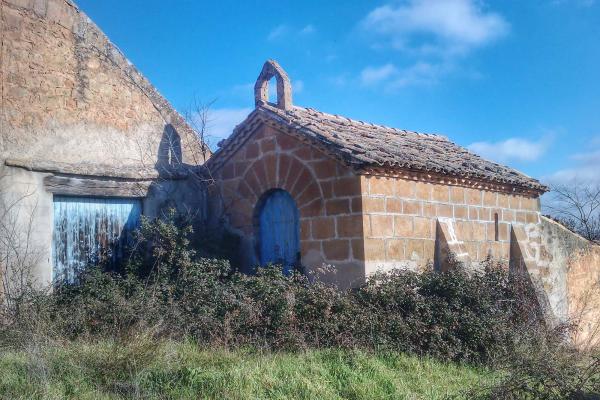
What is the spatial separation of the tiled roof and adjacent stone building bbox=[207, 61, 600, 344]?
0.03 metres

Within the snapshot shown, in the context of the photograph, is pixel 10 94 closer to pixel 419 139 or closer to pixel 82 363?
pixel 82 363

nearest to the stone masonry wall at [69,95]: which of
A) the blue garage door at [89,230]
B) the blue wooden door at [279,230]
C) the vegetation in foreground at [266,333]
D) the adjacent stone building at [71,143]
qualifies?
the adjacent stone building at [71,143]

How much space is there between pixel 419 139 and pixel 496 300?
4.83 metres

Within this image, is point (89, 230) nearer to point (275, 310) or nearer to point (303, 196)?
point (303, 196)

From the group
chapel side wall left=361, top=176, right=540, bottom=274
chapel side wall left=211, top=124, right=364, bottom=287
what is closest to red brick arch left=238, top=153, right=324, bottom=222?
chapel side wall left=211, top=124, right=364, bottom=287

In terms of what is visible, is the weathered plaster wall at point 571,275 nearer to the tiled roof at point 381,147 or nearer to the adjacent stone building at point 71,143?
the tiled roof at point 381,147

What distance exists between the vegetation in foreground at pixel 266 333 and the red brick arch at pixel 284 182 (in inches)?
49.8

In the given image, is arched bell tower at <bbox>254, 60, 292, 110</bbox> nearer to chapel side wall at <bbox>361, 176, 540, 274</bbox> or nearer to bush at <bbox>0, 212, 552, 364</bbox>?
chapel side wall at <bbox>361, 176, 540, 274</bbox>

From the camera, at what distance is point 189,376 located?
595 cm

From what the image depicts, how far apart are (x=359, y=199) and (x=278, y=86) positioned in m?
3.46

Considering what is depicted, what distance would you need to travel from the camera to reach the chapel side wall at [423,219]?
29.5 feet

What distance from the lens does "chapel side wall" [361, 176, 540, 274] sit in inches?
354

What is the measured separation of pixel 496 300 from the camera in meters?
9.02

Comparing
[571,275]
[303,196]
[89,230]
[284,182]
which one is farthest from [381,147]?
[571,275]
